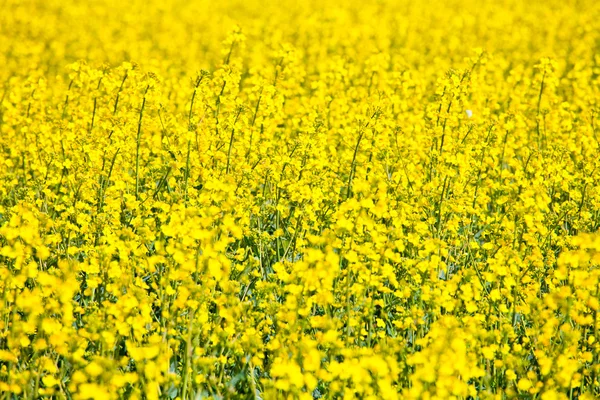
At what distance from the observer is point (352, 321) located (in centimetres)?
357

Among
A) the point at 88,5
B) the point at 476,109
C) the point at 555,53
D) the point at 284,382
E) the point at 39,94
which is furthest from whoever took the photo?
the point at 88,5

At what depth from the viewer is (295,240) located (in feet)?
16.6

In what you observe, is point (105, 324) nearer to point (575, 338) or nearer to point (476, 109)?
point (575, 338)

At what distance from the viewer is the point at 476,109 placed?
729 cm

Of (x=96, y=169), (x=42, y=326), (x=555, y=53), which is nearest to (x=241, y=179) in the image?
(x=96, y=169)

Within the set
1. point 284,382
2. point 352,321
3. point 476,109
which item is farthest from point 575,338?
point 476,109

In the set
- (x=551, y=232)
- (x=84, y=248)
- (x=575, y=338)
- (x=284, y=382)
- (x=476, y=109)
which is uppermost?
(x=476, y=109)

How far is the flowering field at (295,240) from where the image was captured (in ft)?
10.8

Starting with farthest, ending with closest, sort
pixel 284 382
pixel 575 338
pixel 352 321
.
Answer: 1. pixel 352 321
2. pixel 575 338
3. pixel 284 382

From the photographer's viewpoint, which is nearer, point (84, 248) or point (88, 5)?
point (84, 248)

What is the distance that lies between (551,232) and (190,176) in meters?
2.42

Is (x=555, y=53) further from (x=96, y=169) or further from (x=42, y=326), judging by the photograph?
(x=42, y=326)

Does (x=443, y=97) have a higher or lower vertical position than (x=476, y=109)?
lower

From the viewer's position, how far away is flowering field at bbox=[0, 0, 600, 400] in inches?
129
